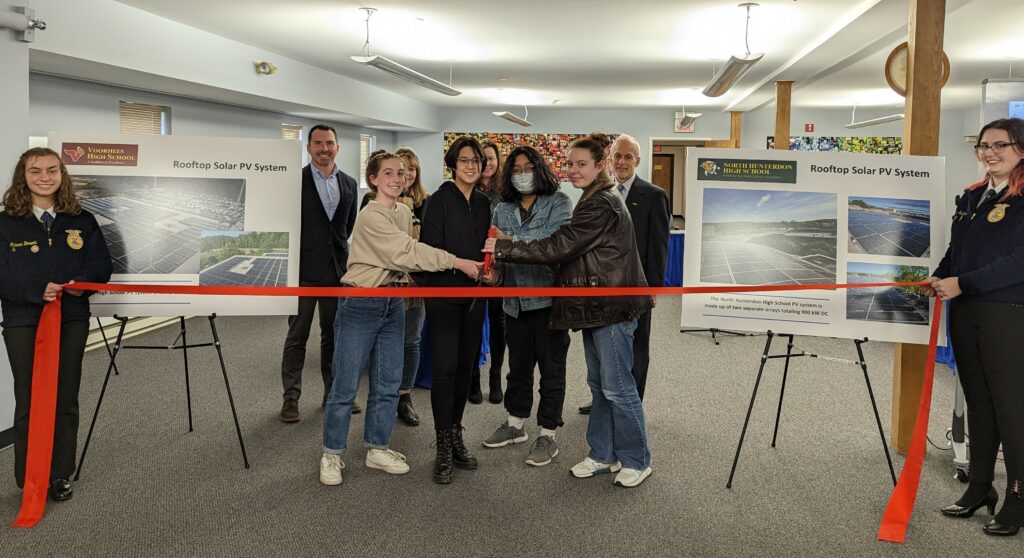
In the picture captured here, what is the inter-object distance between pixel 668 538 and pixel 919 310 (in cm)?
162

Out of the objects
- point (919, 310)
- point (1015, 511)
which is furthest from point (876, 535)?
point (919, 310)

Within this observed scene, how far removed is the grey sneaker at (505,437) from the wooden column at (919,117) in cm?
204

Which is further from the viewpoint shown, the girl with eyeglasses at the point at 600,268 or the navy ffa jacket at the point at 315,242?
the navy ffa jacket at the point at 315,242

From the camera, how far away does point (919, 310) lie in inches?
136

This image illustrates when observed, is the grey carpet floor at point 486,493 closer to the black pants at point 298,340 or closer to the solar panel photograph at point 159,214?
the black pants at point 298,340

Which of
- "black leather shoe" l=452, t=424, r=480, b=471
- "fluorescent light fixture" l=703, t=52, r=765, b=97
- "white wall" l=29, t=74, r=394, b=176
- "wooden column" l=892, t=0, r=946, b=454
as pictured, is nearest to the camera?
"black leather shoe" l=452, t=424, r=480, b=471

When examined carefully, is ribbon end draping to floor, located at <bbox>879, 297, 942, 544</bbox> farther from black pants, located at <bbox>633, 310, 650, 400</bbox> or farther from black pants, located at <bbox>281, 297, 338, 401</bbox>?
black pants, located at <bbox>281, 297, 338, 401</bbox>

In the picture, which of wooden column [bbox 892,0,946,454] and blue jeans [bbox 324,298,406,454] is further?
wooden column [bbox 892,0,946,454]

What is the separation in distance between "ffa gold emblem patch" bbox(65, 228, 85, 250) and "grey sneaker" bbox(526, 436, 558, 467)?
2266mm

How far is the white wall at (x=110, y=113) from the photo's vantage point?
656 centimetres

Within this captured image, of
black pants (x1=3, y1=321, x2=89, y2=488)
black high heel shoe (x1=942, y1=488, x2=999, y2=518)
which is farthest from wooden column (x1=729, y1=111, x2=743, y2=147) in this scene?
black pants (x1=3, y1=321, x2=89, y2=488)

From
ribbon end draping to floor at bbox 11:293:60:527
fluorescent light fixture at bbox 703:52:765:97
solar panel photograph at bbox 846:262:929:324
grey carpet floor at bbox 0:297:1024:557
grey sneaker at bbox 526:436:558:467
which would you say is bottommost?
grey carpet floor at bbox 0:297:1024:557

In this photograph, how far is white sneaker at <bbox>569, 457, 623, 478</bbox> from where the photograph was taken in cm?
357

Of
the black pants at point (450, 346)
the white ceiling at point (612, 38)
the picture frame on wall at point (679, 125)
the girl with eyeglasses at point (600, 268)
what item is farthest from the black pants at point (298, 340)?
the picture frame on wall at point (679, 125)
